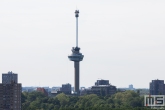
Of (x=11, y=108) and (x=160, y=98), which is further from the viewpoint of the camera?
(x=11, y=108)

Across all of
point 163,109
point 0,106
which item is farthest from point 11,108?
point 163,109

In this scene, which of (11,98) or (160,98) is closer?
(160,98)

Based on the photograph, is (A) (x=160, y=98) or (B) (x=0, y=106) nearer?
(A) (x=160, y=98)

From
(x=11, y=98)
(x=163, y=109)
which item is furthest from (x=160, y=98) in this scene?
(x=11, y=98)

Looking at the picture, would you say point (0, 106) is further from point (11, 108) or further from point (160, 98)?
point (160, 98)

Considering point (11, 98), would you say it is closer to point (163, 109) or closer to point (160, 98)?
point (163, 109)
